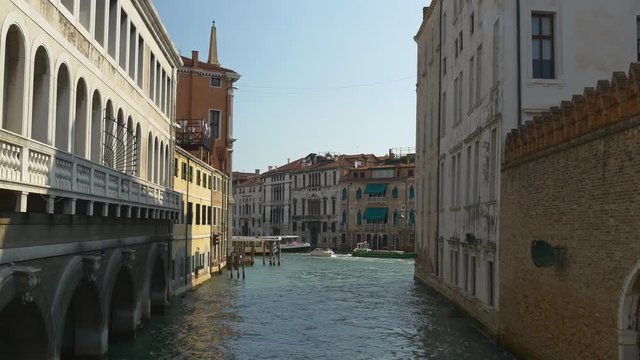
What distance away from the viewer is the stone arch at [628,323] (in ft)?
32.4

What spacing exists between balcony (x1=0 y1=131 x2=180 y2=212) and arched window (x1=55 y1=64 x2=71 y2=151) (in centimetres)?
96

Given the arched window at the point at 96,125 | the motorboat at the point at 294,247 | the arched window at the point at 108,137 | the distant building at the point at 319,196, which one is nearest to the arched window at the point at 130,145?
the arched window at the point at 108,137

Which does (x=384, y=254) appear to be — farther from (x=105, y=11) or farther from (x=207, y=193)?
(x=105, y=11)

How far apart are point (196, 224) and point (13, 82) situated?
23.8 m

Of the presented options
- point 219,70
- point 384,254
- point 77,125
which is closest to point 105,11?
point 77,125

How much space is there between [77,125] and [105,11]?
10.0 feet

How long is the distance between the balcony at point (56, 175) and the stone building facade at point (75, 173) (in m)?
0.02

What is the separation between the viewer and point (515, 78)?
1748 cm

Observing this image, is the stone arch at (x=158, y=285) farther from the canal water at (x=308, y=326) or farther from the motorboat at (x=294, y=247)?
the motorboat at (x=294, y=247)

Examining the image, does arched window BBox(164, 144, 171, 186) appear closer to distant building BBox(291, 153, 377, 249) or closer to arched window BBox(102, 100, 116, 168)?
arched window BBox(102, 100, 116, 168)

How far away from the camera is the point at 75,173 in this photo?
1106cm

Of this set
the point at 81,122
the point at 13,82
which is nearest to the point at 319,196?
the point at 81,122

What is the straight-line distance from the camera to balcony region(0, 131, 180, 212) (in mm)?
8555

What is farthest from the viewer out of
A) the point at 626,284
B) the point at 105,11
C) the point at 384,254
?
the point at 384,254
